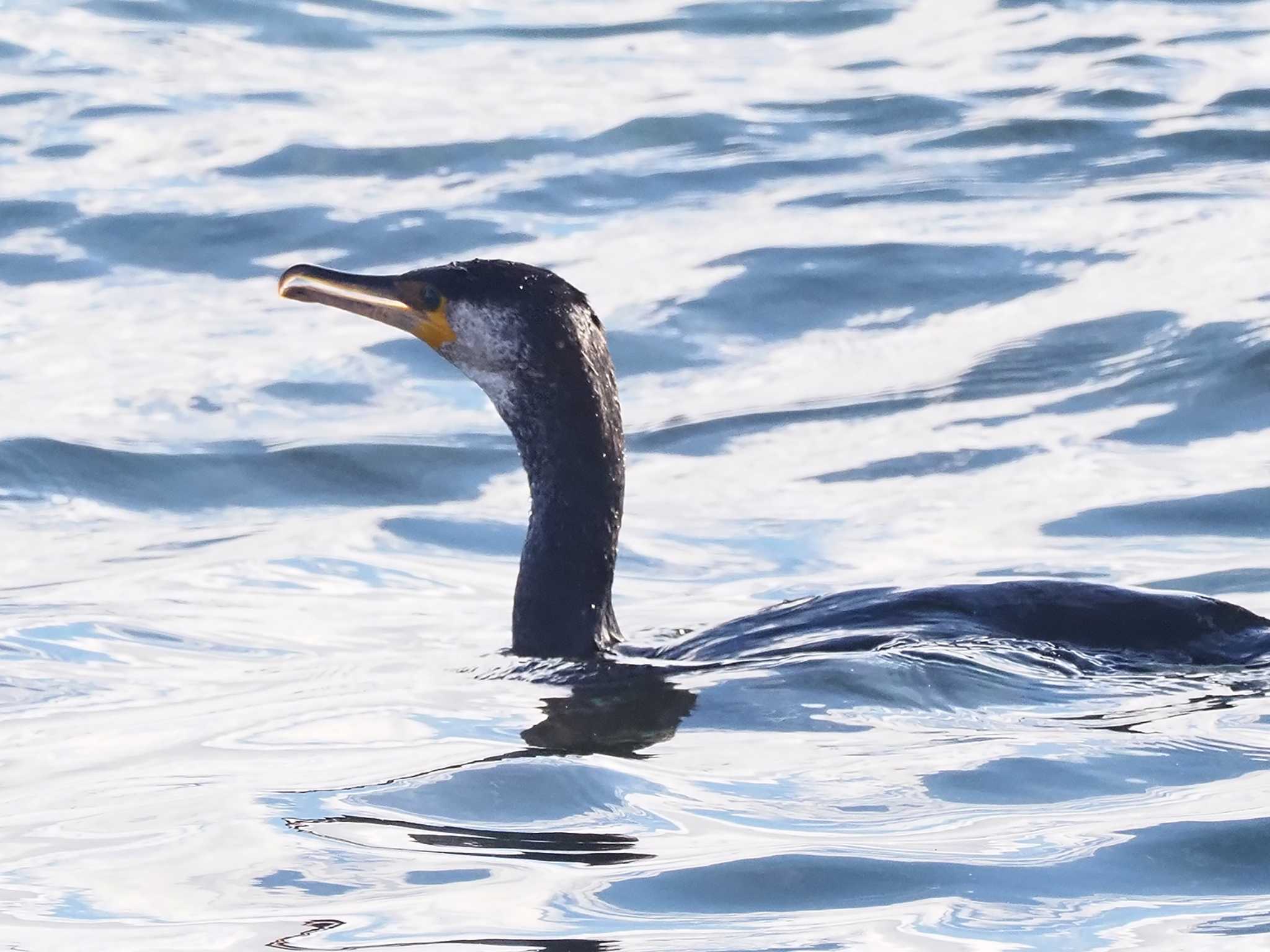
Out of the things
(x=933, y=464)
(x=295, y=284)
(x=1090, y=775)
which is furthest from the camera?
(x=933, y=464)

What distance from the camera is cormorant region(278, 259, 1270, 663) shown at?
5.29 m

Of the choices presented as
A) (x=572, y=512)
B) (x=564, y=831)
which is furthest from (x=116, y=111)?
(x=564, y=831)

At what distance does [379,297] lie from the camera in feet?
18.2

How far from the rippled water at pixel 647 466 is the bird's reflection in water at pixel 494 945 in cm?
2

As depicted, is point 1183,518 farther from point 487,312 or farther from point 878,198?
point 878,198

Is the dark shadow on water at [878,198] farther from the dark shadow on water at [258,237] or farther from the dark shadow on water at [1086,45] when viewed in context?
the dark shadow on water at [1086,45]

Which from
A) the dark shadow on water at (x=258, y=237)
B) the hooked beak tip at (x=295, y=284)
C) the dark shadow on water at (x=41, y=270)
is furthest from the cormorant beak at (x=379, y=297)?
the dark shadow on water at (x=41, y=270)

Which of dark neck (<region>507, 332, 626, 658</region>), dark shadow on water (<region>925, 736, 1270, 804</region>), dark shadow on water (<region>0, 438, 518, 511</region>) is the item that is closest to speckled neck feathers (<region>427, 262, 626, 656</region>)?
dark neck (<region>507, 332, 626, 658</region>)

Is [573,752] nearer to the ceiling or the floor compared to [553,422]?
nearer to the floor

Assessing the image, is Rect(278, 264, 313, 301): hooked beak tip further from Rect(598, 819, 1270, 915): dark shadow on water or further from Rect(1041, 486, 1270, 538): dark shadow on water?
Rect(1041, 486, 1270, 538): dark shadow on water

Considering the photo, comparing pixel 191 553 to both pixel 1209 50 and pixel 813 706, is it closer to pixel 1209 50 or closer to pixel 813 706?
pixel 813 706

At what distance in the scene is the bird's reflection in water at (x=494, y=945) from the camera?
329 centimetres

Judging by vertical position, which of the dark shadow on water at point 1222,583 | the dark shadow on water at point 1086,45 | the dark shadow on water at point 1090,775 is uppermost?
the dark shadow on water at point 1086,45

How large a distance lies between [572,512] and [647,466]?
2694 mm
